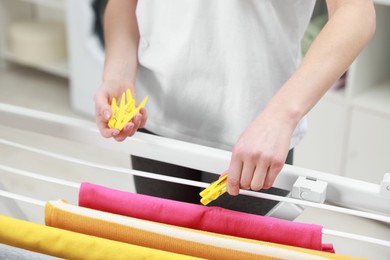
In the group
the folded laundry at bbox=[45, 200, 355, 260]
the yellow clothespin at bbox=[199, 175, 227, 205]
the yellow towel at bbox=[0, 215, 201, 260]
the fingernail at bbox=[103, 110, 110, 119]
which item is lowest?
the yellow towel at bbox=[0, 215, 201, 260]

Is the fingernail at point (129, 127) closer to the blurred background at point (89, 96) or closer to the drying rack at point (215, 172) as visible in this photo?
the drying rack at point (215, 172)

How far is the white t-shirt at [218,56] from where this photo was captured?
35.7 inches

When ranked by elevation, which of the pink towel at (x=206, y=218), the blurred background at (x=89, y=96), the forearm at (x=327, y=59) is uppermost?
the blurred background at (x=89, y=96)

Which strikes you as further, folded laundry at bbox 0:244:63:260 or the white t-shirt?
the white t-shirt

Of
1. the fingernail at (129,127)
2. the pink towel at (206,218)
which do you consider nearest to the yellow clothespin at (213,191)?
the pink towel at (206,218)

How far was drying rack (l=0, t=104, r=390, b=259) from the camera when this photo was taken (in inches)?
27.8

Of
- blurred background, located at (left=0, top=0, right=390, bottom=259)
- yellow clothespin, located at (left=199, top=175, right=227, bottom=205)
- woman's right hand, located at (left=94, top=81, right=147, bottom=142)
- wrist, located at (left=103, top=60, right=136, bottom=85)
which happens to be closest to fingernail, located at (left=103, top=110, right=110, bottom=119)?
woman's right hand, located at (left=94, top=81, right=147, bottom=142)

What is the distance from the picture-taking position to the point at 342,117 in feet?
6.61

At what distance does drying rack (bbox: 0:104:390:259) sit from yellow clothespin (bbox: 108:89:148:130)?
0.09 ft

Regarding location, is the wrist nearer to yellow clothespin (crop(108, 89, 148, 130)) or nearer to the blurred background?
yellow clothespin (crop(108, 89, 148, 130))

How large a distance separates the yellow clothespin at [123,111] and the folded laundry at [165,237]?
0.15m

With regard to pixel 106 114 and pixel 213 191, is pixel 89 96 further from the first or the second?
pixel 213 191

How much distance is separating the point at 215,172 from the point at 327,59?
0.65ft

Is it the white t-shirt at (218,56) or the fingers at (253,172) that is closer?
the fingers at (253,172)
